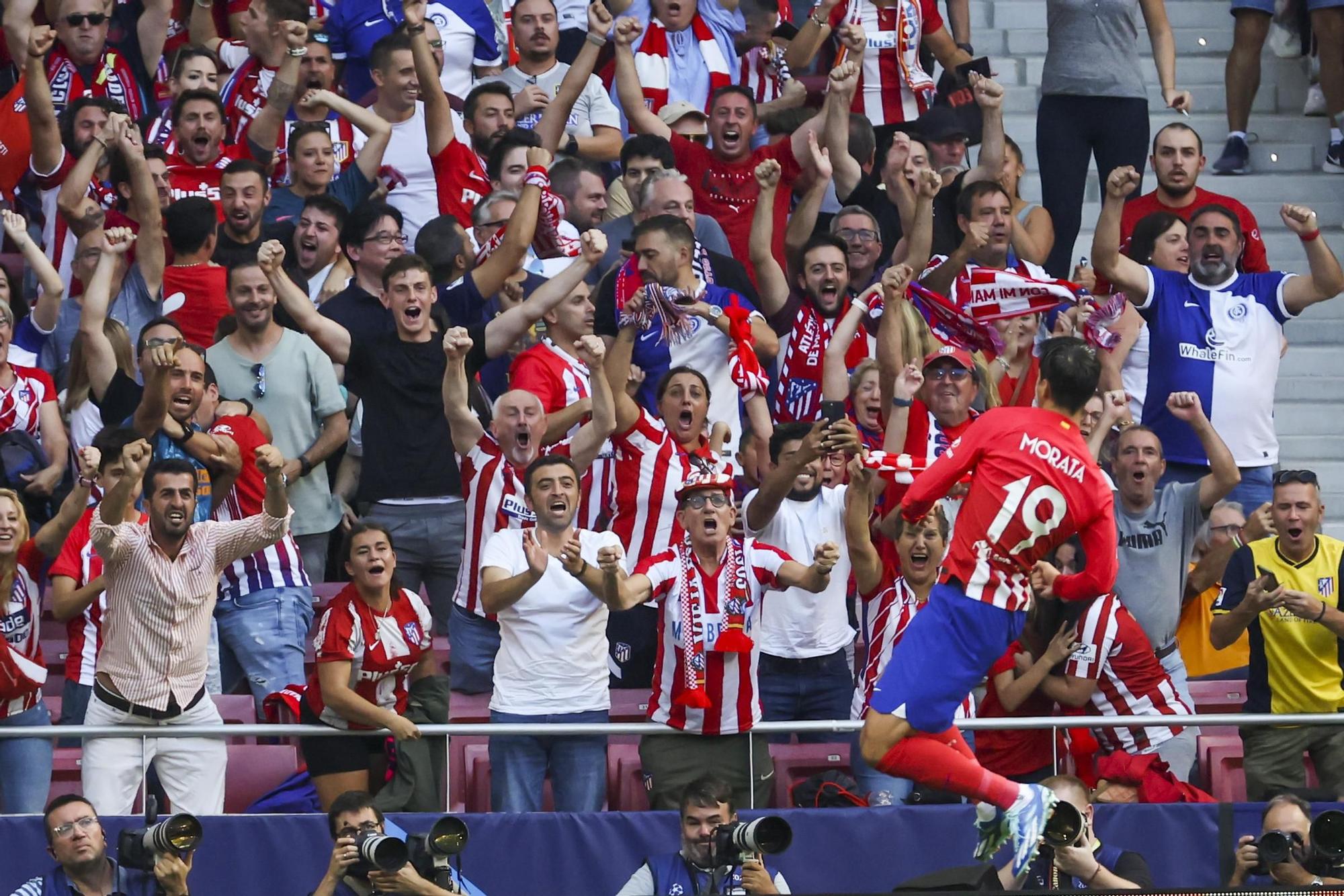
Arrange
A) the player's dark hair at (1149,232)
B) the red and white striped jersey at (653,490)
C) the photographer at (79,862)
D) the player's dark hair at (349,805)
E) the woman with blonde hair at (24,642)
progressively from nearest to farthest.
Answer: the photographer at (79,862)
the player's dark hair at (349,805)
the woman with blonde hair at (24,642)
the red and white striped jersey at (653,490)
the player's dark hair at (1149,232)

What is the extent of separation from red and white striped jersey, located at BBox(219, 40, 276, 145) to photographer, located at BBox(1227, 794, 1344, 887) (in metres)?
6.66

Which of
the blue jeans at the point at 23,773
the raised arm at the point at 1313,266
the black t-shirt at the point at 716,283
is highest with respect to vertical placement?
the raised arm at the point at 1313,266

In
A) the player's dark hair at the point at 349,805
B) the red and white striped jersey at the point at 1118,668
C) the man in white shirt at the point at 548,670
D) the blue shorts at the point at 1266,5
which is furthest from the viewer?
the blue shorts at the point at 1266,5

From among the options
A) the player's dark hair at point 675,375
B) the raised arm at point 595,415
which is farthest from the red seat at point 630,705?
the player's dark hair at point 675,375

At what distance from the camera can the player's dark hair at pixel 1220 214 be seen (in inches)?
420

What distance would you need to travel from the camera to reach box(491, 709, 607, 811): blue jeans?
348 inches

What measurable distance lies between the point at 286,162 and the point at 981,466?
219 inches

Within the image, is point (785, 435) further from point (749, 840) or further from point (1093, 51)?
point (1093, 51)

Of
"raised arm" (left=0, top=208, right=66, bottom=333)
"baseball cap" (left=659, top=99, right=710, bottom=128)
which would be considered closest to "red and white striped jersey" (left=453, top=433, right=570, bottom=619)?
"raised arm" (left=0, top=208, right=66, bottom=333)

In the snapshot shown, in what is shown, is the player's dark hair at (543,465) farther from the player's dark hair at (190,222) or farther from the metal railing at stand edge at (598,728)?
the player's dark hair at (190,222)

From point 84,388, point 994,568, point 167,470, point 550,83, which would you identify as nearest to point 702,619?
point 994,568

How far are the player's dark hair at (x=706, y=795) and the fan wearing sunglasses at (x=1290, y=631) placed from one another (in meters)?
2.16

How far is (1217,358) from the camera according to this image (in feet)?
34.9

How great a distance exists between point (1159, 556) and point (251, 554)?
3724mm
